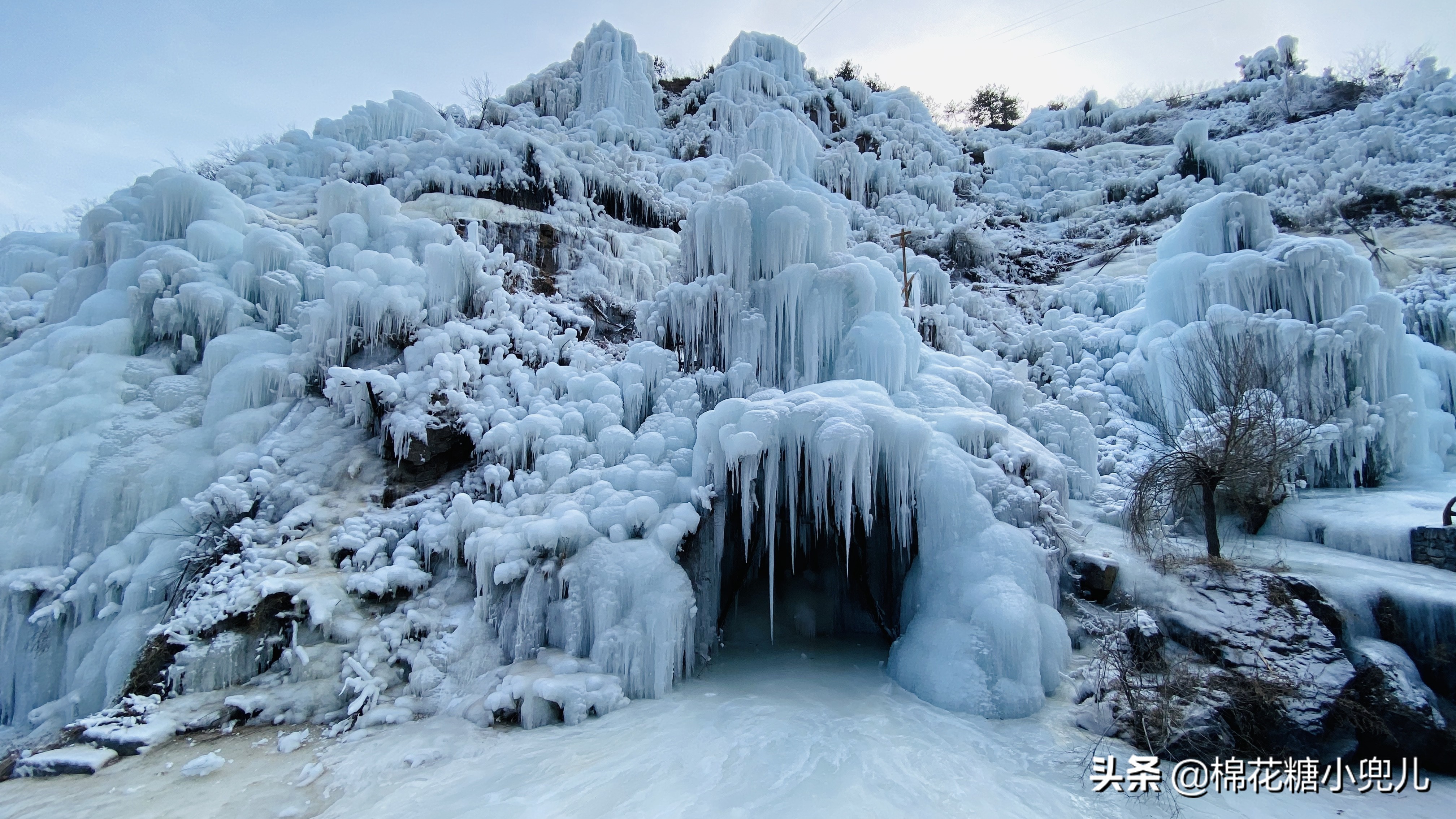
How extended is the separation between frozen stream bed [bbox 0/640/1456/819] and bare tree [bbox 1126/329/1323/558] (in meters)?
3.01

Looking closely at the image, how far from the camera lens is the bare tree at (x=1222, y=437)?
677 centimetres

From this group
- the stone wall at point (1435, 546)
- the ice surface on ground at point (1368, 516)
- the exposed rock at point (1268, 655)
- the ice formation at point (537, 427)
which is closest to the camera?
the exposed rock at point (1268, 655)

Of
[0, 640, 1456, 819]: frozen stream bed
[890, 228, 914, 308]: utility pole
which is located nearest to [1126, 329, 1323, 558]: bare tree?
[0, 640, 1456, 819]: frozen stream bed

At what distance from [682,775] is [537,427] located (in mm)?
4118

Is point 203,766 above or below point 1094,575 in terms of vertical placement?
below

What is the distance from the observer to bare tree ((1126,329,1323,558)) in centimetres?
677

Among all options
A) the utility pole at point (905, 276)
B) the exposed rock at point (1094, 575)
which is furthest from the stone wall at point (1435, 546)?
the utility pole at point (905, 276)

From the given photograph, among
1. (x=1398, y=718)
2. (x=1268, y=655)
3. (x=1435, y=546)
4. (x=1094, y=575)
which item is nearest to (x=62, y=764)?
(x=1094, y=575)

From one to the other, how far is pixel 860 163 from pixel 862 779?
17.9 meters

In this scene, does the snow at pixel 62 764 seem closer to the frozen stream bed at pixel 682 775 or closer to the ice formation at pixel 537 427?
the frozen stream bed at pixel 682 775

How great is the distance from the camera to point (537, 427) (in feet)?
22.7

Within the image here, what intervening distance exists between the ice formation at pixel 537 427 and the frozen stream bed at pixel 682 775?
356 mm

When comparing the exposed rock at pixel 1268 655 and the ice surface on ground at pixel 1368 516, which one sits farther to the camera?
the ice surface on ground at pixel 1368 516

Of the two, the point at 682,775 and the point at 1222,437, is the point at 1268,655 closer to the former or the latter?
the point at 1222,437
